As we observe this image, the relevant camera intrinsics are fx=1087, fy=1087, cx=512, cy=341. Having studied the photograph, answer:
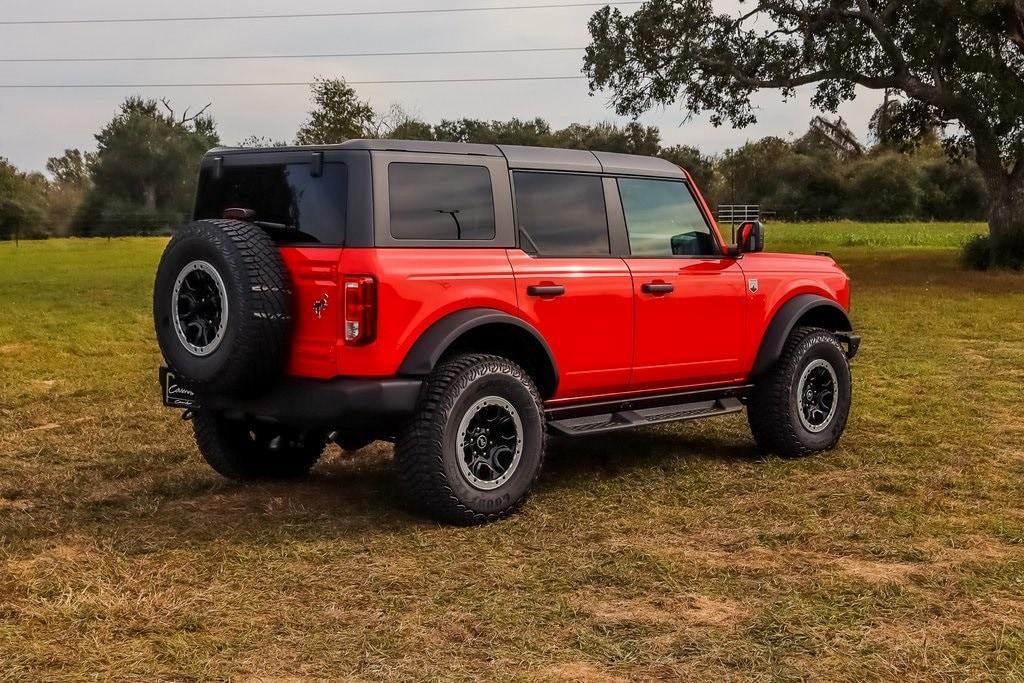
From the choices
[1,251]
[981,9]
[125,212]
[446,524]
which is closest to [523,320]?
[446,524]

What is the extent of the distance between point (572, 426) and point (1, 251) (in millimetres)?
32257

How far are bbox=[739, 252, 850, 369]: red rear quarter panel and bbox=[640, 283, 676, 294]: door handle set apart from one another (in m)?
0.75

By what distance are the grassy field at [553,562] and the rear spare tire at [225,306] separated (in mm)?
813

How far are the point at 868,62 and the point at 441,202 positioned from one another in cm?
2097

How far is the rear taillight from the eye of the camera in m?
4.98

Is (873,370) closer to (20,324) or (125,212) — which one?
(20,324)

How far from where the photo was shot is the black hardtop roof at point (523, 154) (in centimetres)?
530

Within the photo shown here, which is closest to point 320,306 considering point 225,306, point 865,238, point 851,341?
point 225,306

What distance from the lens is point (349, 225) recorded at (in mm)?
5105

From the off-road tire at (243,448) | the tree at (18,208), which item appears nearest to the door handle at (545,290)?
the off-road tire at (243,448)

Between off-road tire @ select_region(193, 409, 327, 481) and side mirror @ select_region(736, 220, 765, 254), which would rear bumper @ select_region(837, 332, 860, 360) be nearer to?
side mirror @ select_region(736, 220, 765, 254)

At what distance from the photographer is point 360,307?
4992 mm

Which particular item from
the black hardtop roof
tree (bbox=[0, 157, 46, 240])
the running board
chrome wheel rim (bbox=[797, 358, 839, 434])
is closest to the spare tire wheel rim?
the black hardtop roof

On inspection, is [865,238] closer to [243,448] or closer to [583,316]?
[583,316]
